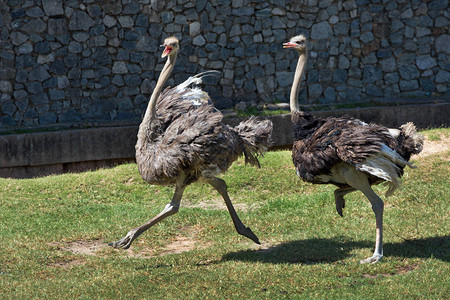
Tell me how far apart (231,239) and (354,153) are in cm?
209

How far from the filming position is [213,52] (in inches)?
555

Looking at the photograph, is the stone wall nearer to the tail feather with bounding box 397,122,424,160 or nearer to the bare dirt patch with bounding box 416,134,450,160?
the bare dirt patch with bounding box 416,134,450,160

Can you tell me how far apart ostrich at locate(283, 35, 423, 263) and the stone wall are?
23.5 ft

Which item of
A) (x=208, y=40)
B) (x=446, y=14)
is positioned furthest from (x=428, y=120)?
(x=208, y=40)

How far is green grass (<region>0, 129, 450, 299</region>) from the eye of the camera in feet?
19.7

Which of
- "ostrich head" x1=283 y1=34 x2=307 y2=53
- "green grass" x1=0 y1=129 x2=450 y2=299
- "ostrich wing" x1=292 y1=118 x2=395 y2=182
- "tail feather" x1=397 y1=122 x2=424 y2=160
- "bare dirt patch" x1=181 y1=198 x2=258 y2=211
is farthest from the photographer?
"bare dirt patch" x1=181 y1=198 x2=258 y2=211

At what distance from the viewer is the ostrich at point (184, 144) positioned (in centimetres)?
680

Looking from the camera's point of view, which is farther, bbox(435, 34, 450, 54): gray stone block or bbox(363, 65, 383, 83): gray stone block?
bbox(435, 34, 450, 54): gray stone block

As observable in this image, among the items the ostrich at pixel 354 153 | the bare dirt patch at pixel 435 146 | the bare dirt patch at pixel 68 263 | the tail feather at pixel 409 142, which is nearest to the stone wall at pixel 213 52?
the bare dirt patch at pixel 435 146

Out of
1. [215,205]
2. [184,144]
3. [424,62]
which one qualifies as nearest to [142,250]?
[184,144]

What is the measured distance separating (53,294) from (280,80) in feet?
31.0

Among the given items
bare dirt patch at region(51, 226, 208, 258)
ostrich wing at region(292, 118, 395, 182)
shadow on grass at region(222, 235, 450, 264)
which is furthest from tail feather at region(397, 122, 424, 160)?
bare dirt patch at region(51, 226, 208, 258)

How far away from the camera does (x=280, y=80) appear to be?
1448 cm

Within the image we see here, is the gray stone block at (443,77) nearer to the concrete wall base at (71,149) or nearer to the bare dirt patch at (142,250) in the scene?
the concrete wall base at (71,149)
